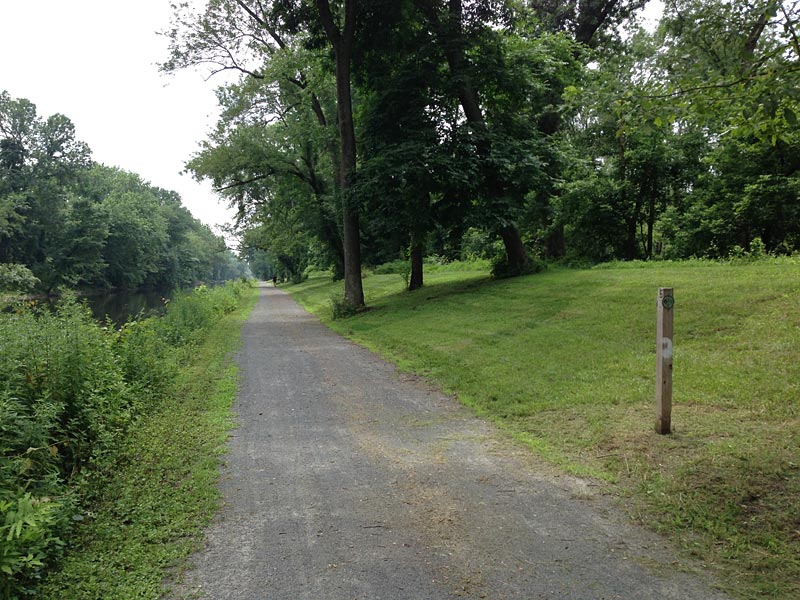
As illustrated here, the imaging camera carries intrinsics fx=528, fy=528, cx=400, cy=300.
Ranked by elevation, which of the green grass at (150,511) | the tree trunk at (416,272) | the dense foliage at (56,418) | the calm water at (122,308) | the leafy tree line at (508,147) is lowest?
the calm water at (122,308)

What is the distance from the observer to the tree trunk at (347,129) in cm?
1648

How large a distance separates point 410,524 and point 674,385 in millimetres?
4013

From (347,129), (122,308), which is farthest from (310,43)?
(122,308)

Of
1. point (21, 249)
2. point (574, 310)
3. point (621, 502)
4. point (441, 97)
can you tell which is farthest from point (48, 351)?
point (21, 249)

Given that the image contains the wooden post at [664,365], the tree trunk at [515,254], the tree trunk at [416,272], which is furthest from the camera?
the tree trunk at [416,272]

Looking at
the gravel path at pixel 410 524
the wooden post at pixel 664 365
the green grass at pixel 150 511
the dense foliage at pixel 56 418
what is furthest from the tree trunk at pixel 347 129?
the wooden post at pixel 664 365

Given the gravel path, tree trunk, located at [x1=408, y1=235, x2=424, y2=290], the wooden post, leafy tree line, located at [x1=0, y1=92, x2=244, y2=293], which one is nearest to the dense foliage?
the gravel path

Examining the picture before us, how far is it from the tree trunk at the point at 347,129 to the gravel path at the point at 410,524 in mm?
12109

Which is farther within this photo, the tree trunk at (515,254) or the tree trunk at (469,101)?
the tree trunk at (515,254)

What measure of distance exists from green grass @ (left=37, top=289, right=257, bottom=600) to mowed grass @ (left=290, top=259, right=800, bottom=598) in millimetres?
3060

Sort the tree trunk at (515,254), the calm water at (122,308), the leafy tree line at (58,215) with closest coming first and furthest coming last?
the tree trunk at (515,254) < the calm water at (122,308) < the leafy tree line at (58,215)

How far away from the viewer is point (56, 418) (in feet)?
15.3

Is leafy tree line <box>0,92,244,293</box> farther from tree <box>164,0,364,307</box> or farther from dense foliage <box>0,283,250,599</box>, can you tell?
dense foliage <box>0,283,250,599</box>

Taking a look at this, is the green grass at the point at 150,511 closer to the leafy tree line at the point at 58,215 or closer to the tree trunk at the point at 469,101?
the tree trunk at the point at 469,101
